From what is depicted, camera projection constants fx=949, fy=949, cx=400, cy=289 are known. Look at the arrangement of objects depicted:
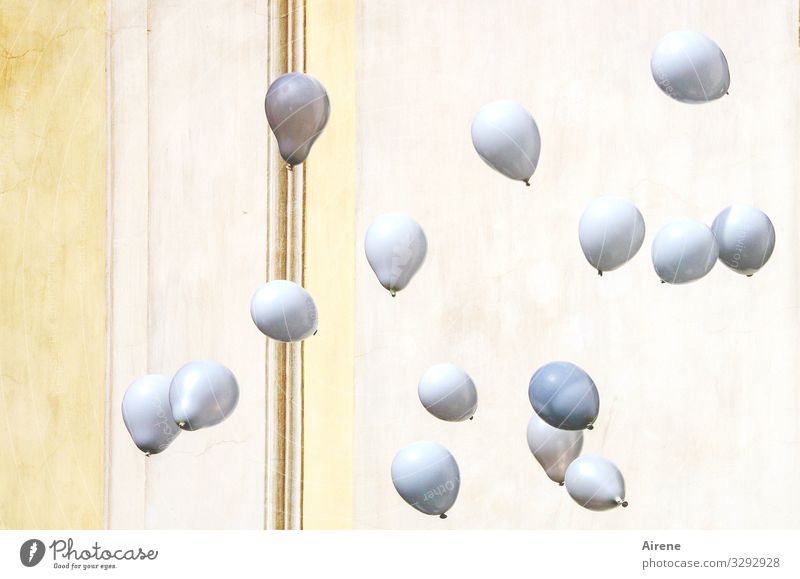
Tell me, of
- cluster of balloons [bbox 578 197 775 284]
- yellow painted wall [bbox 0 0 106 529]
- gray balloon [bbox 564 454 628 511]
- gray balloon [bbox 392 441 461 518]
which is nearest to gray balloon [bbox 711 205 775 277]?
cluster of balloons [bbox 578 197 775 284]

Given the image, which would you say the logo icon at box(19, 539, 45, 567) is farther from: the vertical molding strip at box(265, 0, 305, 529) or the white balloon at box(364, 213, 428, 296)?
the white balloon at box(364, 213, 428, 296)

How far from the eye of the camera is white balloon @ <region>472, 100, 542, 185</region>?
0.91m

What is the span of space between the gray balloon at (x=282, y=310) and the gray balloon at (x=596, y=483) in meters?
0.31

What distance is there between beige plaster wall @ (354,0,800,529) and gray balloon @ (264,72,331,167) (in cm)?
9

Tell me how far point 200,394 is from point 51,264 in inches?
12.8

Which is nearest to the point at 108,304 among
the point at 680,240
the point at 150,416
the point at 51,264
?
the point at 51,264

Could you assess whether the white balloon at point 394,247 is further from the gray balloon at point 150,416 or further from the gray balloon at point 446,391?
the gray balloon at point 150,416

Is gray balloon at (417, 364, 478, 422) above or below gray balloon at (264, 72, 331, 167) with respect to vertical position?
below

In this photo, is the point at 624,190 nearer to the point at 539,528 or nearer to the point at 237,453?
the point at 539,528

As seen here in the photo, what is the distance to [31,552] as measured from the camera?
1.02m

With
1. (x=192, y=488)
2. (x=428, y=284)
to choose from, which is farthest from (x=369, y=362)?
(x=192, y=488)

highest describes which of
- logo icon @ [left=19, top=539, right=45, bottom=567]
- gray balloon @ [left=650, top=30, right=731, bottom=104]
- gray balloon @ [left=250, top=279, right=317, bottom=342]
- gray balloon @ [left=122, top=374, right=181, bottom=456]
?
gray balloon @ [left=650, top=30, right=731, bottom=104]

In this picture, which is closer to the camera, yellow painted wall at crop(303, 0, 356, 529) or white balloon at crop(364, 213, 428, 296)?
white balloon at crop(364, 213, 428, 296)

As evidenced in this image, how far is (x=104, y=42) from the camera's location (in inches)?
43.1
